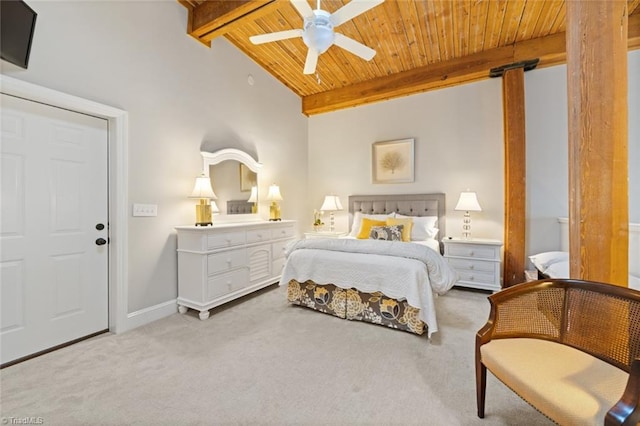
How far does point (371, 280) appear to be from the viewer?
8.21 feet

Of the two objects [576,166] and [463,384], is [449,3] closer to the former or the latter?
[576,166]

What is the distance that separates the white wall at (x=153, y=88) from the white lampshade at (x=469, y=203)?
318 centimetres

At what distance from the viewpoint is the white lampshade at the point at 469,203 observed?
3.59 meters

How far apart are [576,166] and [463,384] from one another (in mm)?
1497

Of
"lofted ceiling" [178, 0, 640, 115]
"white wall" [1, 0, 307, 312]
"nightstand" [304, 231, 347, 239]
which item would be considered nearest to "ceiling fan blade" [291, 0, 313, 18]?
"lofted ceiling" [178, 0, 640, 115]

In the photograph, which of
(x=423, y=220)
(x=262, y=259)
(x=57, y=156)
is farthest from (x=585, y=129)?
(x=57, y=156)

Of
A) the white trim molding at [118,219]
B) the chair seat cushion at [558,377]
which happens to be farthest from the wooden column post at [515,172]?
the white trim molding at [118,219]

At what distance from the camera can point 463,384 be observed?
66.8 inches

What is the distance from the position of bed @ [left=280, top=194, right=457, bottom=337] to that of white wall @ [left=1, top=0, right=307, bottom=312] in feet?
4.71

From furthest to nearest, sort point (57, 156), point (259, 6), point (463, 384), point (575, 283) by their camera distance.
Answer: point (259, 6), point (57, 156), point (463, 384), point (575, 283)

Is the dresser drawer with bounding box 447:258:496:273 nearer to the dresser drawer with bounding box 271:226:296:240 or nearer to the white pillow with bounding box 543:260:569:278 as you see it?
the white pillow with bounding box 543:260:569:278

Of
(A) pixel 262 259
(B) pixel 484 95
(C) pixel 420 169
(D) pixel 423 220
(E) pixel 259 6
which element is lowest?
(A) pixel 262 259

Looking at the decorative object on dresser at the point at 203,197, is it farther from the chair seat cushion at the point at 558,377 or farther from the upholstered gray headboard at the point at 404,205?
the chair seat cushion at the point at 558,377

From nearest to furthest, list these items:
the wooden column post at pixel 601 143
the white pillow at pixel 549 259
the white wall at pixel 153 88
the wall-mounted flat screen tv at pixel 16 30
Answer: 1. the wooden column post at pixel 601 143
2. the wall-mounted flat screen tv at pixel 16 30
3. the white wall at pixel 153 88
4. the white pillow at pixel 549 259
